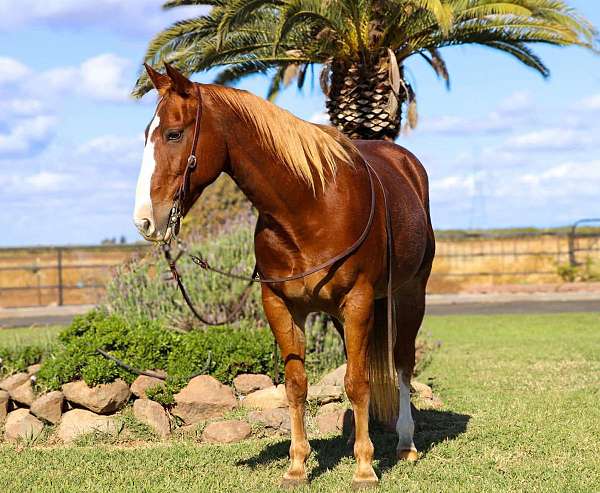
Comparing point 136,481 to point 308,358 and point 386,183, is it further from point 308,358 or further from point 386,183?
point 308,358

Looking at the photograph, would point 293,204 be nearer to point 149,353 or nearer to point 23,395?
point 149,353

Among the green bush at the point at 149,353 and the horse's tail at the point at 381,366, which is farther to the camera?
the green bush at the point at 149,353

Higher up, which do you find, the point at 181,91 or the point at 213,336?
the point at 181,91

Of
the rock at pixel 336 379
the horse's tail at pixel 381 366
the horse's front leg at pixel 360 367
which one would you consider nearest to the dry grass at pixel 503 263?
the rock at pixel 336 379

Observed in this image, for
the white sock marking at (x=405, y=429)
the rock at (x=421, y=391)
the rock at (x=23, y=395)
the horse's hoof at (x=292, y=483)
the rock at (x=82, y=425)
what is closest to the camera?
the horse's hoof at (x=292, y=483)

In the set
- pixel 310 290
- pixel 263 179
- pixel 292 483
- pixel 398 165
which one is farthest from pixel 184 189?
pixel 398 165

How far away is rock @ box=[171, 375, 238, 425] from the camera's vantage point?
721cm

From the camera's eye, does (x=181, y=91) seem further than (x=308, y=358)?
No

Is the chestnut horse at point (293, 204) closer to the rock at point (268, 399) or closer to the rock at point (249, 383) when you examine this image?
the rock at point (268, 399)

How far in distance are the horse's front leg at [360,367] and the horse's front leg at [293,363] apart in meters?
0.36

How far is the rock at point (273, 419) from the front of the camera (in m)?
6.85

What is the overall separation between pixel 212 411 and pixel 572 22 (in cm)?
690

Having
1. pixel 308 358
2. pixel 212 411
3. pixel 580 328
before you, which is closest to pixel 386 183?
pixel 212 411

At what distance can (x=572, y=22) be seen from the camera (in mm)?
10523
